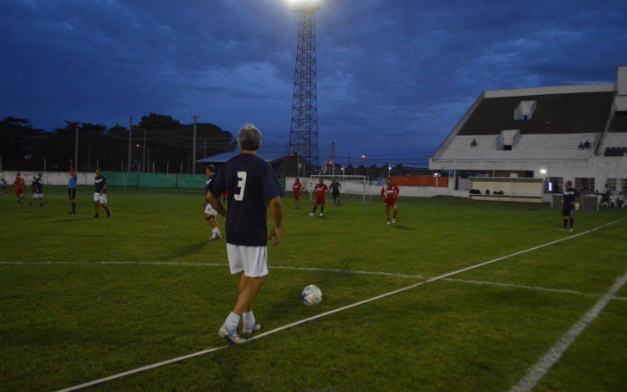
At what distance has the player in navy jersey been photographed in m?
4.49

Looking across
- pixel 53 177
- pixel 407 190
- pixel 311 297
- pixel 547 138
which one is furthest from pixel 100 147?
pixel 311 297

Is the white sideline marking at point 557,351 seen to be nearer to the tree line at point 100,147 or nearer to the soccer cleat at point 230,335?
the soccer cleat at point 230,335

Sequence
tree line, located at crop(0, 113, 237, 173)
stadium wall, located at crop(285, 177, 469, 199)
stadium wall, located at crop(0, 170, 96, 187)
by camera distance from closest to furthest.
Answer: stadium wall, located at crop(285, 177, 469, 199) → stadium wall, located at crop(0, 170, 96, 187) → tree line, located at crop(0, 113, 237, 173)

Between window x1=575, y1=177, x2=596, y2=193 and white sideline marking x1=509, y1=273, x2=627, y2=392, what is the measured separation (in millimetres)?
41494

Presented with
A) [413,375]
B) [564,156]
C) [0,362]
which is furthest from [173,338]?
[564,156]

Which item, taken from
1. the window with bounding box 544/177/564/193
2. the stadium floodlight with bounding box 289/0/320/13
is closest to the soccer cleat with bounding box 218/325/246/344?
the window with bounding box 544/177/564/193

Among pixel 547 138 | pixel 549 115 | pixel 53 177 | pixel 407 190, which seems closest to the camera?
pixel 407 190

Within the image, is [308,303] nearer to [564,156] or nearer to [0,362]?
[0,362]

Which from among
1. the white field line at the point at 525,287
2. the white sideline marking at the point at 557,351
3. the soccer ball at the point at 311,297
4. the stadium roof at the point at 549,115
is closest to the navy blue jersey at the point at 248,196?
the soccer ball at the point at 311,297

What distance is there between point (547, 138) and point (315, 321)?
182 ft

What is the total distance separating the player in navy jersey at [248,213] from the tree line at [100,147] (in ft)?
189

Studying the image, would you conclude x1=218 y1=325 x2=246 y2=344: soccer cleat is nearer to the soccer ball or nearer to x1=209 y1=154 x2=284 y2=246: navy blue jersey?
x1=209 y1=154 x2=284 y2=246: navy blue jersey

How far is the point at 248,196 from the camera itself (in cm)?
454

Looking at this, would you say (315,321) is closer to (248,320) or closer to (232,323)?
(248,320)
